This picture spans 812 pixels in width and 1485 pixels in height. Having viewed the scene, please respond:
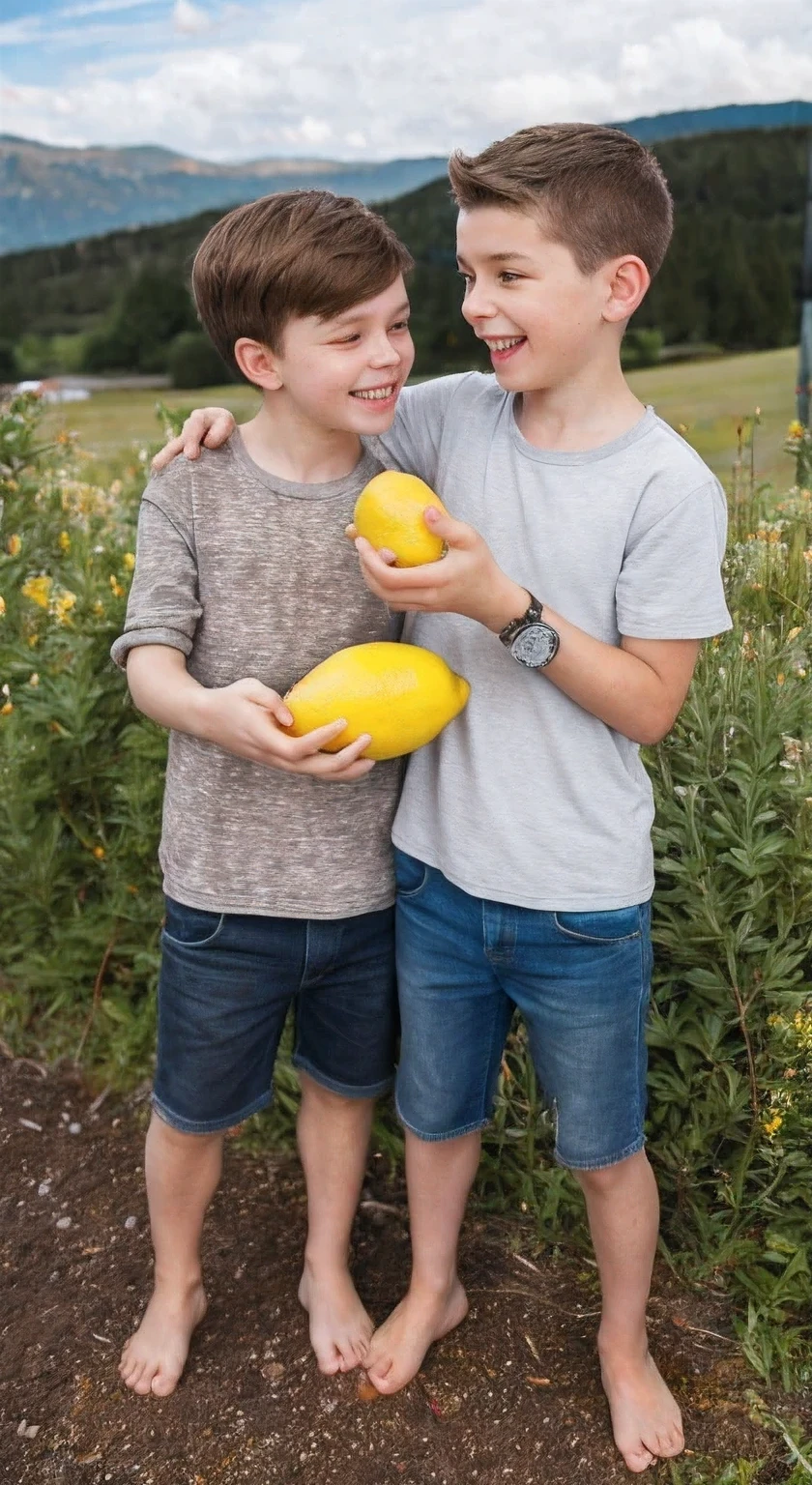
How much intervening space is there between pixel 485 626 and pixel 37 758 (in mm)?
1384

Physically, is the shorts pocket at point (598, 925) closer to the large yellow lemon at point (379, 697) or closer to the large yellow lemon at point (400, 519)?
the large yellow lemon at point (379, 697)

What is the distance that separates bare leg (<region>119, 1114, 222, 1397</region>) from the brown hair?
1.27 metres

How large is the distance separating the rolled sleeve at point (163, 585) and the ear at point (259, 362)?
215 millimetres

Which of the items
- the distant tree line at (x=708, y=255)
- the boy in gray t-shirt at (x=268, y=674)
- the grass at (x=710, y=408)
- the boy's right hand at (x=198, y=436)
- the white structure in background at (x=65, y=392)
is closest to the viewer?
the boy in gray t-shirt at (x=268, y=674)

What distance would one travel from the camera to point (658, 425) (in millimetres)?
1684

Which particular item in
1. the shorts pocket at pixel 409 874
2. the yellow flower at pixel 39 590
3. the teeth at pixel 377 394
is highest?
the teeth at pixel 377 394

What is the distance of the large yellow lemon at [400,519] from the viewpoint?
1.55 meters

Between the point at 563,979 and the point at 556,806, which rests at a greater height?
the point at 556,806

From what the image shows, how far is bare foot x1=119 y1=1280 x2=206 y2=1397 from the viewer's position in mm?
2109

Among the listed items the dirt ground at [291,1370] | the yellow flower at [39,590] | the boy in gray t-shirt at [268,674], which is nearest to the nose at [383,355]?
the boy in gray t-shirt at [268,674]

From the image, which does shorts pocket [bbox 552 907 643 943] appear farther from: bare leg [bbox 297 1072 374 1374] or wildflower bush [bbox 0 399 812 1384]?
bare leg [bbox 297 1072 374 1374]

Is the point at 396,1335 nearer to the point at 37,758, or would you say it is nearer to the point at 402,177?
the point at 37,758

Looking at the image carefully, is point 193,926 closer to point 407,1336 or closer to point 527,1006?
point 527,1006

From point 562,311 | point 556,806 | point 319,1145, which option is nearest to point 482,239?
point 562,311
